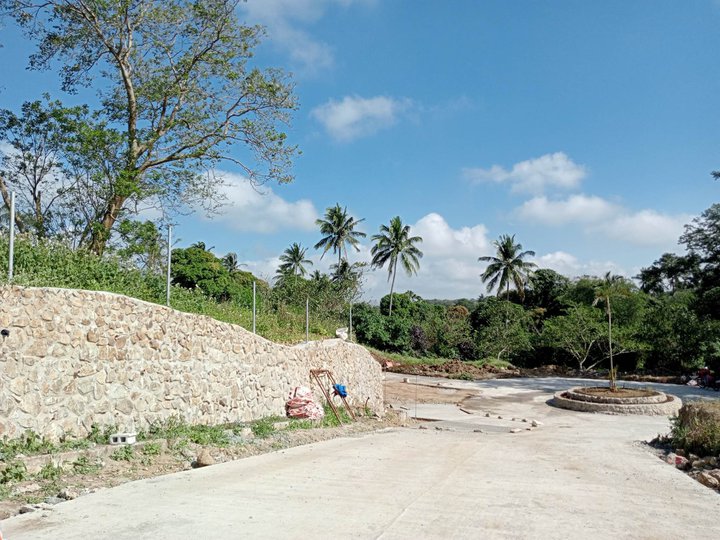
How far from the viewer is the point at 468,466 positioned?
8.48m

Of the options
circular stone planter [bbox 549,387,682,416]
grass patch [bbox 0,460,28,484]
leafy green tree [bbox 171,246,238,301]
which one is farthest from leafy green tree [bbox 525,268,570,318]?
grass patch [bbox 0,460,28,484]

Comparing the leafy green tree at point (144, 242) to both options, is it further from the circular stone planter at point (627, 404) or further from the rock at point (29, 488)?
the circular stone planter at point (627, 404)

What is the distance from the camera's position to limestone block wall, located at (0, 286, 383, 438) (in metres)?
7.34

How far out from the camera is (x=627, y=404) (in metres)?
20.0

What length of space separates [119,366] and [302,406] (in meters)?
5.23

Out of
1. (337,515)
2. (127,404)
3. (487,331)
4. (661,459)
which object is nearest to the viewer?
(337,515)

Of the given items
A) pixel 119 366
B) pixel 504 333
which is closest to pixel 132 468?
pixel 119 366

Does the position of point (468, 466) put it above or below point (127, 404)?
below

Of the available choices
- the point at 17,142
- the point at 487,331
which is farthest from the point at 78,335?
the point at 487,331

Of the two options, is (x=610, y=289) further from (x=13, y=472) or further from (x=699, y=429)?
(x=13, y=472)

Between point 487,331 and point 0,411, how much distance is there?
3541 cm

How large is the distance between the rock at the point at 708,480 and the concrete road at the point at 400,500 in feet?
0.45

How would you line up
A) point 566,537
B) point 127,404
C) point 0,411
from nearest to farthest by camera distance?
point 566,537, point 0,411, point 127,404

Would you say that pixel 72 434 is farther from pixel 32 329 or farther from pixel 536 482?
pixel 536 482
